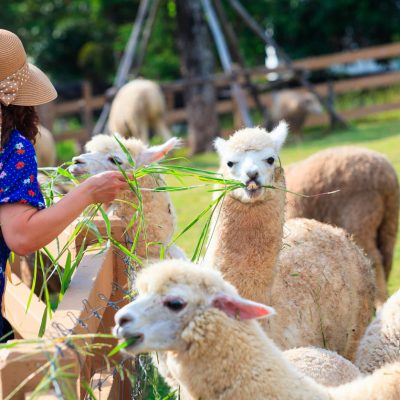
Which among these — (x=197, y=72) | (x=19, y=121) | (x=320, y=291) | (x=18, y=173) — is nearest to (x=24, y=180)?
(x=18, y=173)

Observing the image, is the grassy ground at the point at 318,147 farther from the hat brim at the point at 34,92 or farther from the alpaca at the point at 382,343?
the hat brim at the point at 34,92

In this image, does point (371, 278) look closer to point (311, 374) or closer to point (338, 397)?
point (311, 374)

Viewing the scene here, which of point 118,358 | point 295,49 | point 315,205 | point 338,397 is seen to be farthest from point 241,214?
point 295,49

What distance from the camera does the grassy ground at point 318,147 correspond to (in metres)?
9.61

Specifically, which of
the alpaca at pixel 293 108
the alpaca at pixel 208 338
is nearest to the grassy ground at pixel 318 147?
the alpaca at pixel 293 108

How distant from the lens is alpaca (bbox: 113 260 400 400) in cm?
260

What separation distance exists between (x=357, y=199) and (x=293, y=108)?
430 inches

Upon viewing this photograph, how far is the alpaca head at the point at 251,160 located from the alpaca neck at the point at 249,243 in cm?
8

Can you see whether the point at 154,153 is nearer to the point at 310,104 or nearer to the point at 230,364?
the point at 230,364

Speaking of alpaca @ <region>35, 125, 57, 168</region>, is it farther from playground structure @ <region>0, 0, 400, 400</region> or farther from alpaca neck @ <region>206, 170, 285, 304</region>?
alpaca neck @ <region>206, 170, 285, 304</region>

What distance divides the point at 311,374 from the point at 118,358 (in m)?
0.98

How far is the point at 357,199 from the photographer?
6.16 metres

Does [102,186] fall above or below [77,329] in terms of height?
above

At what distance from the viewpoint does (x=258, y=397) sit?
2.60 meters
